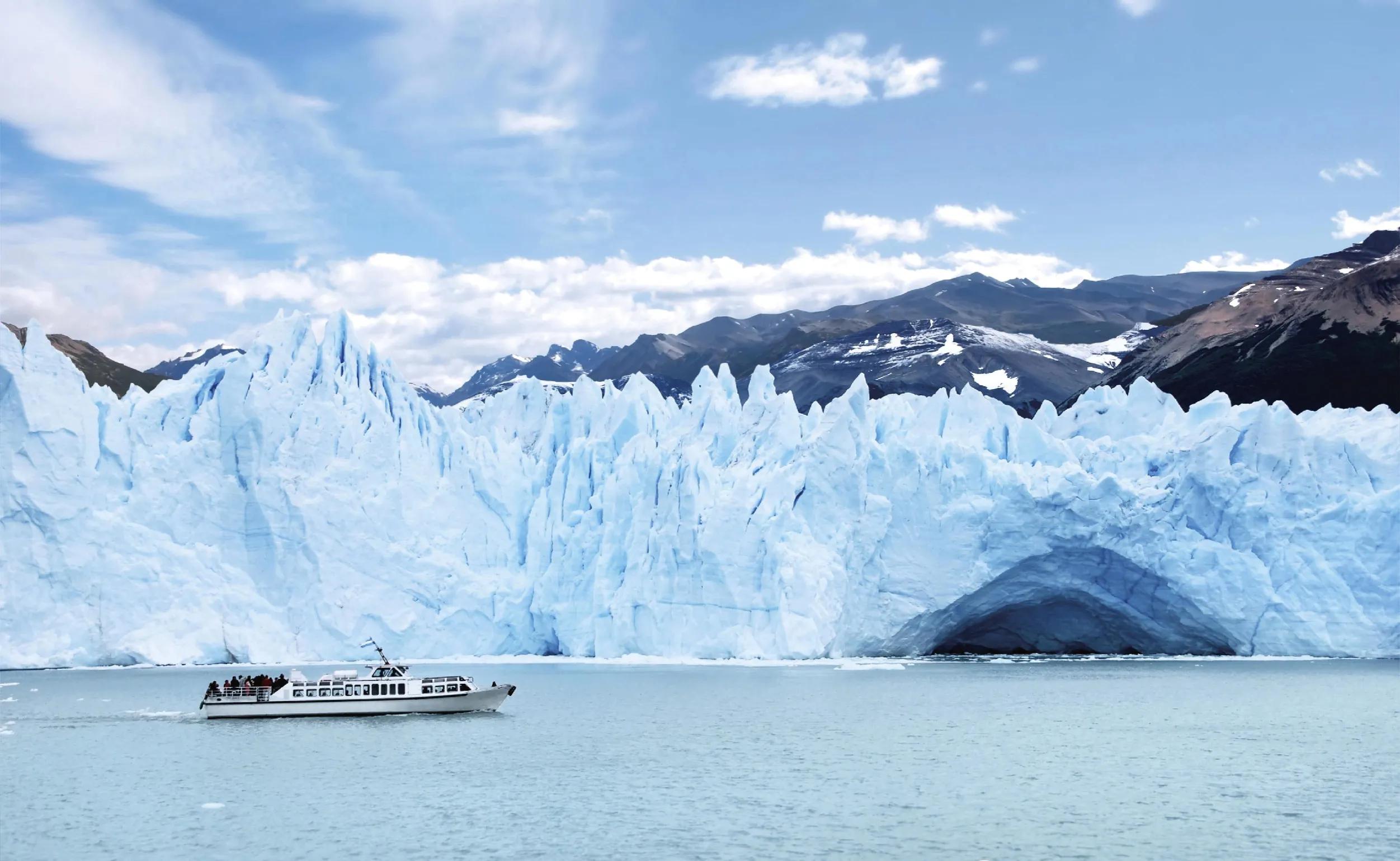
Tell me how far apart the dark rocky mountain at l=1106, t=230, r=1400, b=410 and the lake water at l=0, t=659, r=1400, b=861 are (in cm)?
3728

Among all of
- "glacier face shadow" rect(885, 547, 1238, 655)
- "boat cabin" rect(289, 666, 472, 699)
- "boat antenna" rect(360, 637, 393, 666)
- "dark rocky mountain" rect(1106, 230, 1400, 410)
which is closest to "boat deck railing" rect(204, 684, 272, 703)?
"boat cabin" rect(289, 666, 472, 699)

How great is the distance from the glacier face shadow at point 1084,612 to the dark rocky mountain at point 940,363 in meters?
52.2

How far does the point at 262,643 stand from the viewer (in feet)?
130

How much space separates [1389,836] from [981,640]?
3498cm

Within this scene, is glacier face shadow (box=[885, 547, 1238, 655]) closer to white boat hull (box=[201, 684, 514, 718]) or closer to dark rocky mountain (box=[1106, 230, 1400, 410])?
white boat hull (box=[201, 684, 514, 718])

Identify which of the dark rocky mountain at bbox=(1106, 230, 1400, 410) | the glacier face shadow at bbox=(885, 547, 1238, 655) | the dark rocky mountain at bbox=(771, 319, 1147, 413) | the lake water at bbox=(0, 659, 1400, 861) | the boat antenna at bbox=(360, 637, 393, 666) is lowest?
the lake water at bbox=(0, 659, 1400, 861)

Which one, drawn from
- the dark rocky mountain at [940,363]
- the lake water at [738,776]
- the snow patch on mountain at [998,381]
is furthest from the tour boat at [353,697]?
the snow patch on mountain at [998,381]

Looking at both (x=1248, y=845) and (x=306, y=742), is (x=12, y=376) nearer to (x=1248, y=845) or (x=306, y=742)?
(x=306, y=742)

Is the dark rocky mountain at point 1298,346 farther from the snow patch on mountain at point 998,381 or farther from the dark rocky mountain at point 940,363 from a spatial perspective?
the dark rocky mountain at point 940,363

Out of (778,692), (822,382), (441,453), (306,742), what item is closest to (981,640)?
(778,692)

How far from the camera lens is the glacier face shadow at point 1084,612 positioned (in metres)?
39.6

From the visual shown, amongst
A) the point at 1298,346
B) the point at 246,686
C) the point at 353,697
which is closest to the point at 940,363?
the point at 1298,346

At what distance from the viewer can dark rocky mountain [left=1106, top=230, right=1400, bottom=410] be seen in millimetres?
67750

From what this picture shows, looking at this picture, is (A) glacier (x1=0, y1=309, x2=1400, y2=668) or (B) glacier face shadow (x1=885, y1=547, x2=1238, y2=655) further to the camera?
(B) glacier face shadow (x1=885, y1=547, x2=1238, y2=655)
